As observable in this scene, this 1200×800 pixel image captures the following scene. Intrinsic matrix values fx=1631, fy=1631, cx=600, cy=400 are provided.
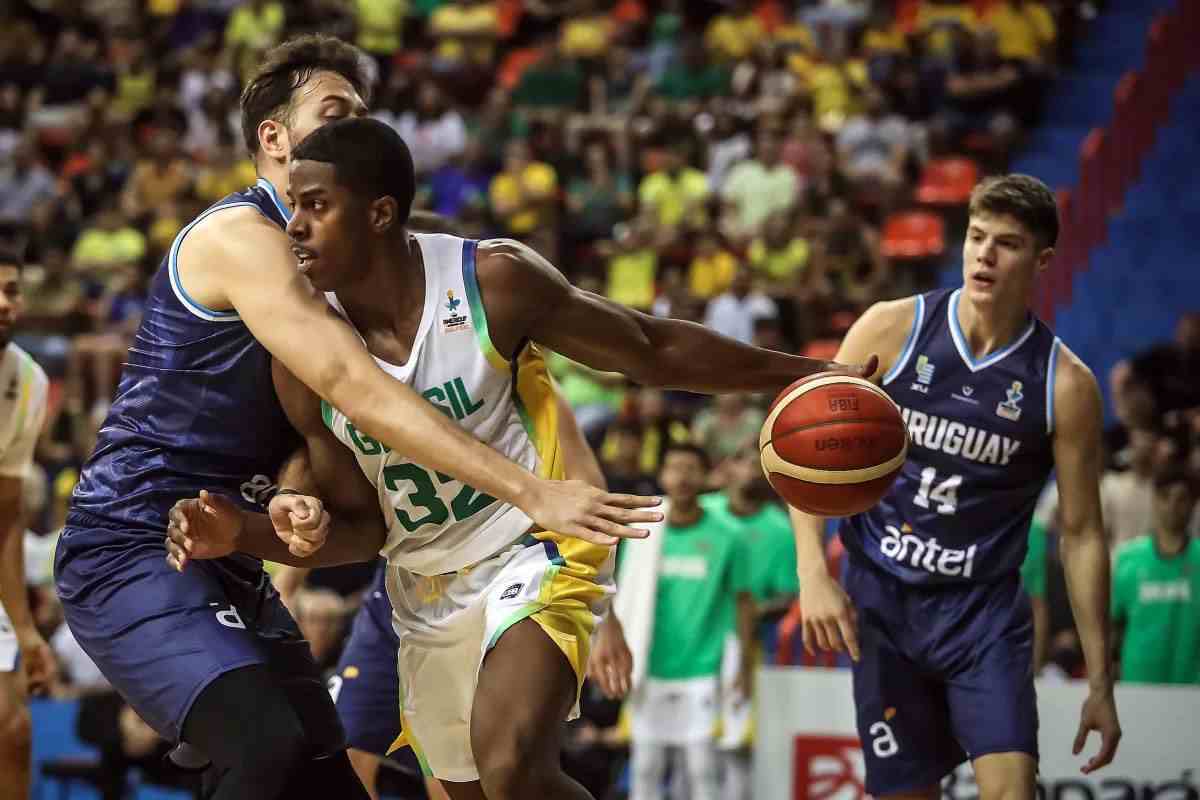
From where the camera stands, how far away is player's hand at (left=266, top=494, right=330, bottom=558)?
385 cm

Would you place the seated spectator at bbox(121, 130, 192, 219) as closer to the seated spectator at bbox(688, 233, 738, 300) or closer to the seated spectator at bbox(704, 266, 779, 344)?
the seated spectator at bbox(688, 233, 738, 300)

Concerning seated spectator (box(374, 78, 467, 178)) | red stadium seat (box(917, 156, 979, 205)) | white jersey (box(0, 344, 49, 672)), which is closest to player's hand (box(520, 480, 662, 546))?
white jersey (box(0, 344, 49, 672))

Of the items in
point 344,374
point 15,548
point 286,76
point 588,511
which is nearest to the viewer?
point 588,511

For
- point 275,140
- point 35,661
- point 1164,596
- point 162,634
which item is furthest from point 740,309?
point 162,634

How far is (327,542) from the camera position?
4133 mm

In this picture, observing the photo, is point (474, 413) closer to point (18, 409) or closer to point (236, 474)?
point (236, 474)

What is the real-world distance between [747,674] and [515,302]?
475 cm

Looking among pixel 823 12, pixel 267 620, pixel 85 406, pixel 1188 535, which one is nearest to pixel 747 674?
pixel 1188 535

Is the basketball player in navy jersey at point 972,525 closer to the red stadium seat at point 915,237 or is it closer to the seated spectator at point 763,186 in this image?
the red stadium seat at point 915,237

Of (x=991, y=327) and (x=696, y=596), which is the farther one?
(x=696, y=596)

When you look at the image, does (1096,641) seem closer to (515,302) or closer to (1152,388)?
(515,302)

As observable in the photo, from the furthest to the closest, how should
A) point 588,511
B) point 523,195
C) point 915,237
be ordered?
point 523,195
point 915,237
point 588,511

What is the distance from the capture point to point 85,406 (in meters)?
13.3

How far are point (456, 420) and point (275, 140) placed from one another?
912 mm
